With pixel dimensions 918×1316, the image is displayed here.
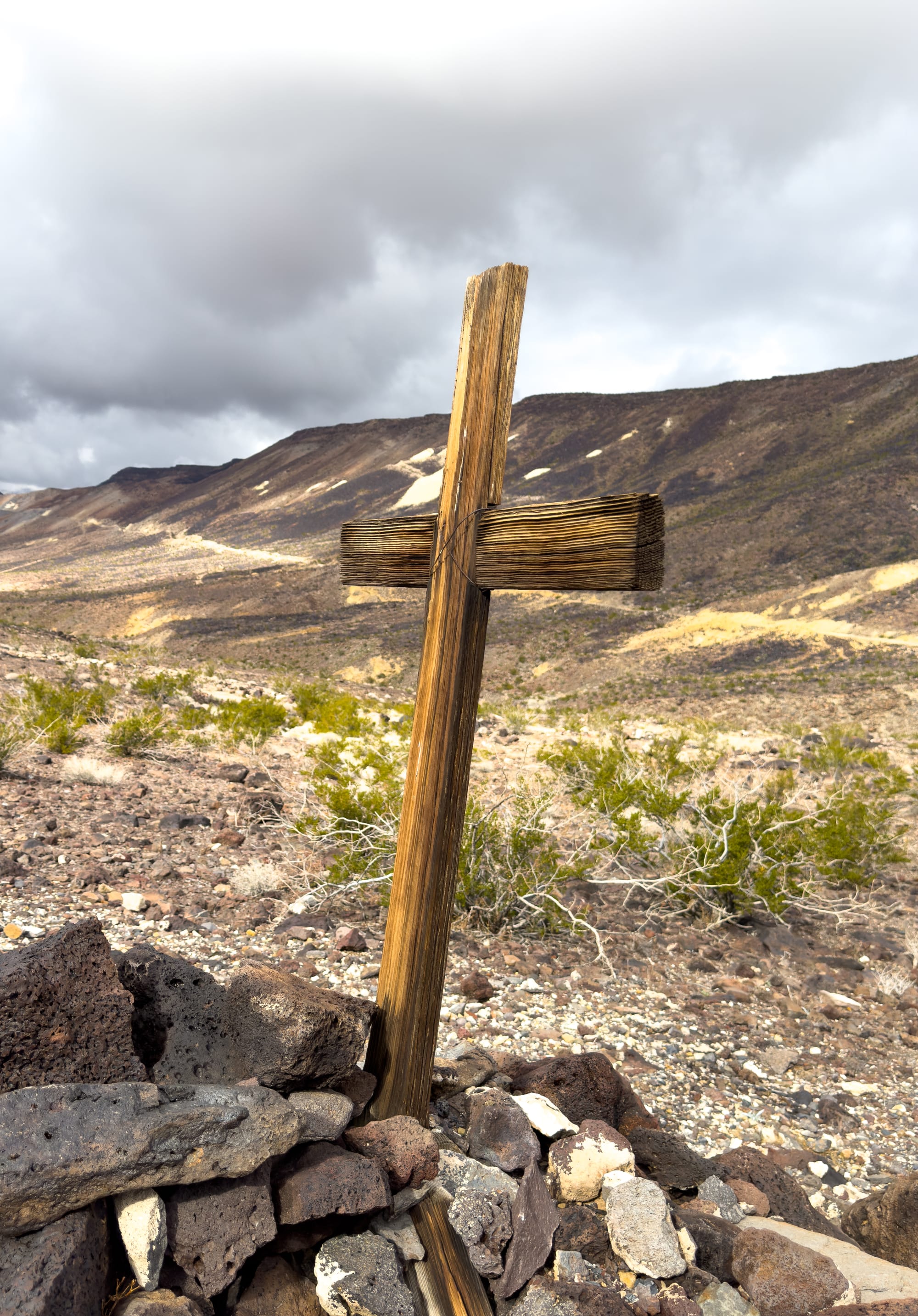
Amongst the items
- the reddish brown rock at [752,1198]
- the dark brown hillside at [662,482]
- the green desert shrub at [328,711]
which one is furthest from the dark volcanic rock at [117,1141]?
the dark brown hillside at [662,482]

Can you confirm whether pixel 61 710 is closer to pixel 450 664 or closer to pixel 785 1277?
pixel 450 664

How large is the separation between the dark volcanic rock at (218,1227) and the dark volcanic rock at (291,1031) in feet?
1.21

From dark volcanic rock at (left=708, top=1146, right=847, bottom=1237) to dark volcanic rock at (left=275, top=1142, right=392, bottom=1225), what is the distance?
1.51 meters

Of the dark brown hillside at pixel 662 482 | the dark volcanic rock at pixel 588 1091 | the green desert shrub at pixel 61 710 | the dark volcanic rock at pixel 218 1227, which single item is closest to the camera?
the dark volcanic rock at pixel 218 1227

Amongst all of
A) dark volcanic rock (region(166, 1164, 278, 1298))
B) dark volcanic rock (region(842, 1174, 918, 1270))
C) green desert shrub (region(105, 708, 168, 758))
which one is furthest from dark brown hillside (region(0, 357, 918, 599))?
dark volcanic rock (region(166, 1164, 278, 1298))

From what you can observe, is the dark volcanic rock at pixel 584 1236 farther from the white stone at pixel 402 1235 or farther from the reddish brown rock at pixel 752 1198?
the reddish brown rock at pixel 752 1198

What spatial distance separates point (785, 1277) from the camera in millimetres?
2137

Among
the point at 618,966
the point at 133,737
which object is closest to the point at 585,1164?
the point at 618,966

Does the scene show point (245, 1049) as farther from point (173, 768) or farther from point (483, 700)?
point (483, 700)

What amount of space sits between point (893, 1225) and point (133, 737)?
8475 millimetres

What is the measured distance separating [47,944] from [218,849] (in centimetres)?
426

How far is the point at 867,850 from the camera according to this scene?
723cm

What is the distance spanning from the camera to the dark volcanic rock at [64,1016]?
1972mm

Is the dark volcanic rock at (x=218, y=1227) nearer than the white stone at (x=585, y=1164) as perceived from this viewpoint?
Yes
